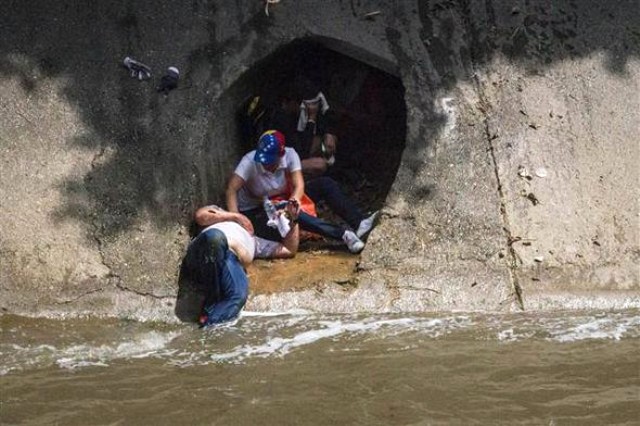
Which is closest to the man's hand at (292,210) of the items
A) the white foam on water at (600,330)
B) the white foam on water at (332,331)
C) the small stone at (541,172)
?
the white foam on water at (332,331)

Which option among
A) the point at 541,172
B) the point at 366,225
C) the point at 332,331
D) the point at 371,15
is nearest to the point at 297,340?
the point at 332,331

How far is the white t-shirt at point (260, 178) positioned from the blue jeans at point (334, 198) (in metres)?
0.31

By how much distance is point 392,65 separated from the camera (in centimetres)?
855

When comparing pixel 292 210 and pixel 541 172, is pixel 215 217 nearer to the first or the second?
pixel 292 210

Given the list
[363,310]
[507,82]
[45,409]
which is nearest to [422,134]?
[507,82]

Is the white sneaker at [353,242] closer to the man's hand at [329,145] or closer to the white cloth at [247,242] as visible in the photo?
the white cloth at [247,242]

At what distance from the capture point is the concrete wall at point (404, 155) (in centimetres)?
752

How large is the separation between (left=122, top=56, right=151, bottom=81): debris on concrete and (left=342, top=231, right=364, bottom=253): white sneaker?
2.23m

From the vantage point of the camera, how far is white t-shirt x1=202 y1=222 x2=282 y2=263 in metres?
7.49

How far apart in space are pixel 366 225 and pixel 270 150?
1.04 m

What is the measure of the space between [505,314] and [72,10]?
15.1ft

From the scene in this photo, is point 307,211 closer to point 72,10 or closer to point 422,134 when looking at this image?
point 422,134

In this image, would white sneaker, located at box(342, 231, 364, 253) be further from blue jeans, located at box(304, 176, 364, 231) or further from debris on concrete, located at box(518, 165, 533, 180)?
debris on concrete, located at box(518, 165, 533, 180)

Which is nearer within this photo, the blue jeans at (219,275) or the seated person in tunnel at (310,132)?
the blue jeans at (219,275)
